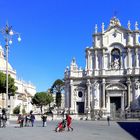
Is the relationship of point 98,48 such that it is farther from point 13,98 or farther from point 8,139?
point 8,139

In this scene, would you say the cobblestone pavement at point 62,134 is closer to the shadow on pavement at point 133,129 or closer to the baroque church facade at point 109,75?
the shadow on pavement at point 133,129

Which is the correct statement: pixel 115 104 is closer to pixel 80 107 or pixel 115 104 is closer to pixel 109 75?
pixel 109 75

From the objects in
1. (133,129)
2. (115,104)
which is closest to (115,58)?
(115,104)

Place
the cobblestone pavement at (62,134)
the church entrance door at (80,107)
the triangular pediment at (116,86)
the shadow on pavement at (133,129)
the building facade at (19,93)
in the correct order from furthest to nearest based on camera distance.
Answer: the building facade at (19,93), the church entrance door at (80,107), the triangular pediment at (116,86), the shadow on pavement at (133,129), the cobblestone pavement at (62,134)

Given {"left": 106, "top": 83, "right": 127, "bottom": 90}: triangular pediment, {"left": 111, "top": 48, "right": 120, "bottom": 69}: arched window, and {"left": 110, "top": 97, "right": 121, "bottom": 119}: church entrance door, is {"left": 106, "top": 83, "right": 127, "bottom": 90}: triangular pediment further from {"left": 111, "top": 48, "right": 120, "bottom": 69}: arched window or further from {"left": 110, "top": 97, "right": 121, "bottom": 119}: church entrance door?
{"left": 111, "top": 48, "right": 120, "bottom": 69}: arched window

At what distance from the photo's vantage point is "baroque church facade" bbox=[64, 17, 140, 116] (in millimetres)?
67938

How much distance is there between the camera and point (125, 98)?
68125 millimetres

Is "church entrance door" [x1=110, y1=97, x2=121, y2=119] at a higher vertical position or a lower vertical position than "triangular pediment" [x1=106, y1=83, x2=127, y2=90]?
lower

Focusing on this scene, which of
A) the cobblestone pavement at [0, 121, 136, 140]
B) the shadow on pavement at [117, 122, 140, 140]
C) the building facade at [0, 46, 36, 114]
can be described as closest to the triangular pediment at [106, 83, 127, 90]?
the shadow on pavement at [117, 122, 140, 140]

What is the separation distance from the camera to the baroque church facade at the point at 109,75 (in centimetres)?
6794

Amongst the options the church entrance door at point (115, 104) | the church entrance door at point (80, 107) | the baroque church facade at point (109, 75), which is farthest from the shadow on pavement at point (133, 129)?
the church entrance door at point (80, 107)

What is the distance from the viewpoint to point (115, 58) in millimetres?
70000

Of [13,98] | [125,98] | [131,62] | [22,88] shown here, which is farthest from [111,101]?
[22,88]

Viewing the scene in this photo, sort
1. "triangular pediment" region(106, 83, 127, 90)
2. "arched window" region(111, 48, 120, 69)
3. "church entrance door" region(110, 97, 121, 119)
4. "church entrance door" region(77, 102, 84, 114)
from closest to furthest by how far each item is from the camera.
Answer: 1. "triangular pediment" region(106, 83, 127, 90)
2. "church entrance door" region(110, 97, 121, 119)
3. "arched window" region(111, 48, 120, 69)
4. "church entrance door" region(77, 102, 84, 114)
